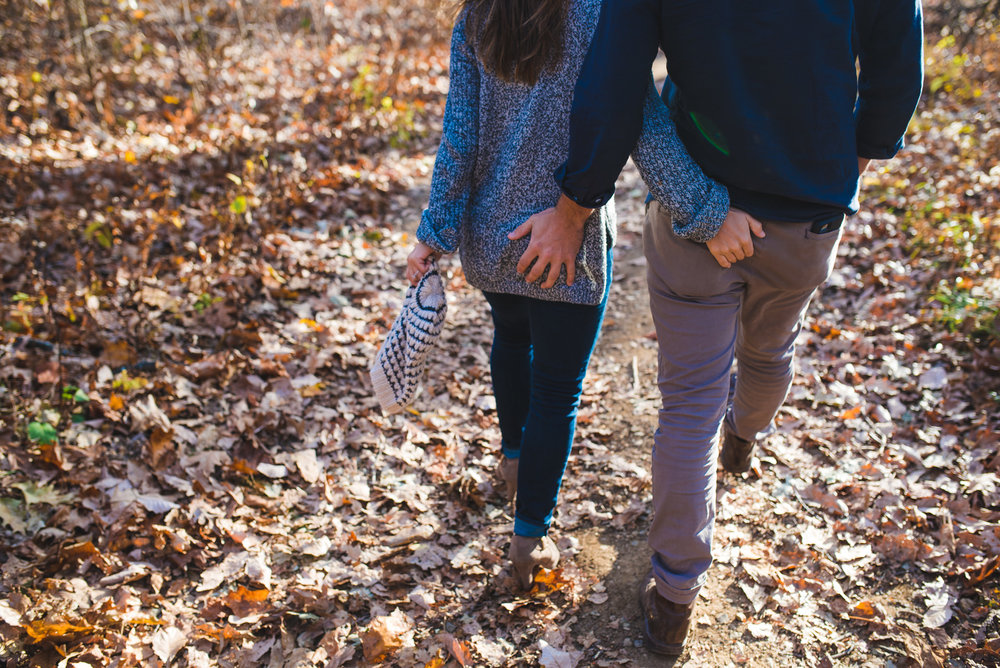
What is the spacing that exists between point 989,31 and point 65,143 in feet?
34.2

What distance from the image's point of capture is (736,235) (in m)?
1.99

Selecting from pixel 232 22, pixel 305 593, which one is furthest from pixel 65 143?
pixel 305 593

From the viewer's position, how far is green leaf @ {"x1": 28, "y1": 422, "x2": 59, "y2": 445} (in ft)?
10.6

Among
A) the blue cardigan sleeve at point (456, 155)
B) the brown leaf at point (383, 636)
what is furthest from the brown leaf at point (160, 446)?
the blue cardigan sleeve at point (456, 155)

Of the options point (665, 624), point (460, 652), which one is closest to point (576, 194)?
point (665, 624)

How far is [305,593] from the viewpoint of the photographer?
2.69m

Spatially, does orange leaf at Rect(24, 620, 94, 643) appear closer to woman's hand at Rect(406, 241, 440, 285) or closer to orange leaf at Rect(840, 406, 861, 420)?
woman's hand at Rect(406, 241, 440, 285)

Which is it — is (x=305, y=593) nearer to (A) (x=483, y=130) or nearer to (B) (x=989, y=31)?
(A) (x=483, y=130)

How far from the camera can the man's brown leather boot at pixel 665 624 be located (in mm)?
2365

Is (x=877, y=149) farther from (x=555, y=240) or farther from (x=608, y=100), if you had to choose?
(x=555, y=240)

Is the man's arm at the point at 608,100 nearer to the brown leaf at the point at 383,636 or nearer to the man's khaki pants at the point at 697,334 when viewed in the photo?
the man's khaki pants at the point at 697,334

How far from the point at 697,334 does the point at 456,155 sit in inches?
38.0

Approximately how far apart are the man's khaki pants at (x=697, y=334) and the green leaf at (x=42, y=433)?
2830mm

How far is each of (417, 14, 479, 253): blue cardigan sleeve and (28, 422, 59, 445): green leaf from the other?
2238 millimetres
